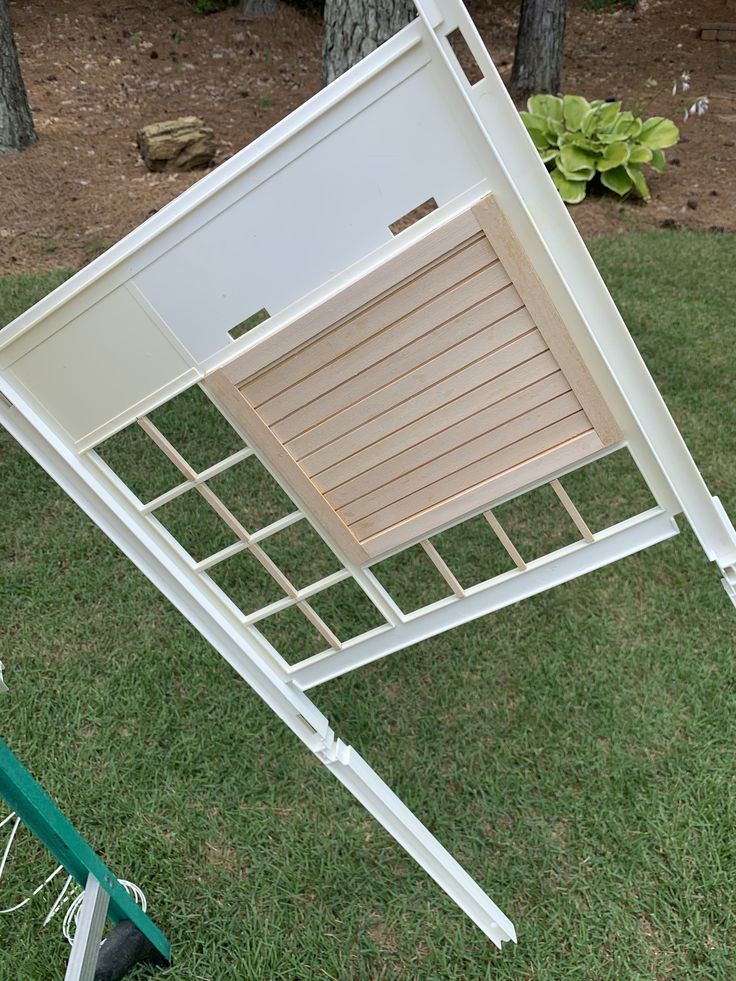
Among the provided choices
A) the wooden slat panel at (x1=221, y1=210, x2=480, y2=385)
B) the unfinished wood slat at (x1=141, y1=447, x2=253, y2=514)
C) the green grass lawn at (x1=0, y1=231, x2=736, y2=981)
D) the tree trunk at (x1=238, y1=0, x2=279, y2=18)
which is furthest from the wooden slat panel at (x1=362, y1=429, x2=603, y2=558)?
the tree trunk at (x1=238, y1=0, x2=279, y2=18)

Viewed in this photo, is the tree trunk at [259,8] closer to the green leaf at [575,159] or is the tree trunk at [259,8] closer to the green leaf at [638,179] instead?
the green leaf at [575,159]

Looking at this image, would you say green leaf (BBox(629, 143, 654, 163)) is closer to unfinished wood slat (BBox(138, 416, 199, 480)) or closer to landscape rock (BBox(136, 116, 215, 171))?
landscape rock (BBox(136, 116, 215, 171))

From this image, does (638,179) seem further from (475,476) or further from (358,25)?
(475,476)

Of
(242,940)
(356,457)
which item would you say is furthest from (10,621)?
(356,457)

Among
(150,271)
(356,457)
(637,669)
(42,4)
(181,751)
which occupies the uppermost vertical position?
(42,4)

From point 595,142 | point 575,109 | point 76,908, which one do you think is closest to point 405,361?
point 76,908

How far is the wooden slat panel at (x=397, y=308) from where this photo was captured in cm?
114

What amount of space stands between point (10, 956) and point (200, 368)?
1.53 metres

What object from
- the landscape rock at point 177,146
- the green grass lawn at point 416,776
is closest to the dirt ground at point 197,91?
the landscape rock at point 177,146

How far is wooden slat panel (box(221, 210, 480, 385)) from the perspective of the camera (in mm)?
1112

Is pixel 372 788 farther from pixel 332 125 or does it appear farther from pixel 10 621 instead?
pixel 10 621

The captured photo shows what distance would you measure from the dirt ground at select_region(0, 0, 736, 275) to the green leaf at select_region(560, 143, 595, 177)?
0.84 ft

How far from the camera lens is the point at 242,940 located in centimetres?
185

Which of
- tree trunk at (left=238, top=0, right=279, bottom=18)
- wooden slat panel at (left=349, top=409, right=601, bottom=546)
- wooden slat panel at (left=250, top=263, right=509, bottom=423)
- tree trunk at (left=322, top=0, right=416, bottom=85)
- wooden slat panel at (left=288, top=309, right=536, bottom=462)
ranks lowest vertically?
wooden slat panel at (left=349, top=409, right=601, bottom=546)
